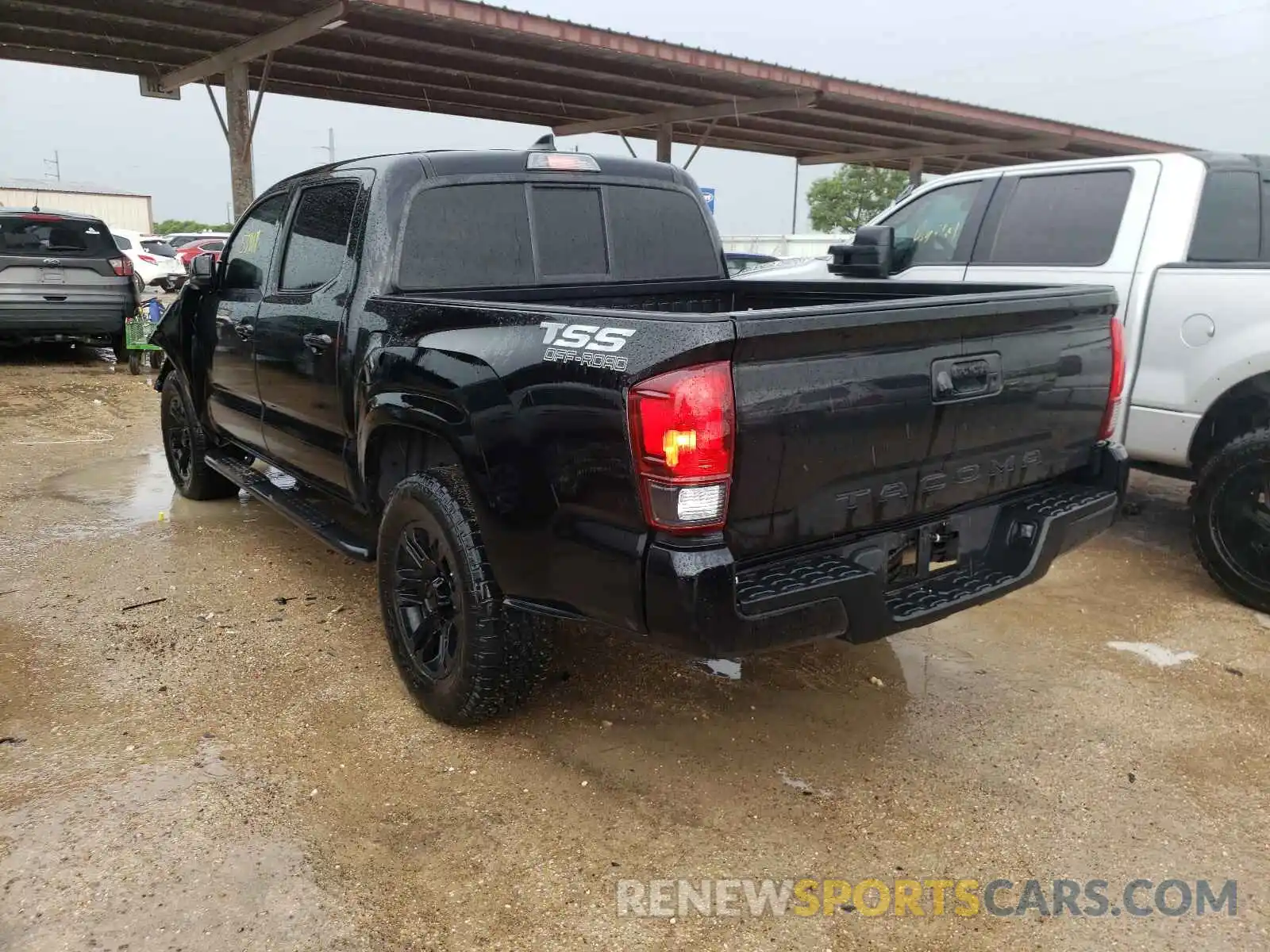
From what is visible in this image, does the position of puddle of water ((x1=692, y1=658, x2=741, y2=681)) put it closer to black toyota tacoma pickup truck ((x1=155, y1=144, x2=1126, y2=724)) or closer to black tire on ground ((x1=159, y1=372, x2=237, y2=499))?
black toyota tacoma pickup truck ((x1=155, y1=144, x2=1126, y2=724))

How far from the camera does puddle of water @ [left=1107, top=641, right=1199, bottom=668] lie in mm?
3895

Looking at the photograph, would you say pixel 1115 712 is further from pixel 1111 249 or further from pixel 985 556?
pixel 1111 249

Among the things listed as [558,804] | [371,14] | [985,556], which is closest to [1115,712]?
[985,556]

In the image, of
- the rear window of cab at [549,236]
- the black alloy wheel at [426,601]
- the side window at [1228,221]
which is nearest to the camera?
the black alloy wheel at [426,601]

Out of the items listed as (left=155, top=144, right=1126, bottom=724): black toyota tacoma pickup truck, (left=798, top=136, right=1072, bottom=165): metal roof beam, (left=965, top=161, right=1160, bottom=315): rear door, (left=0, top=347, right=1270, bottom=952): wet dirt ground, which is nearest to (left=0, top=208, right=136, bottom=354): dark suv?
(left=0, top=347, right=1270, bottom=952): wet dirt ground

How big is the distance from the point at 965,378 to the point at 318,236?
2.74m

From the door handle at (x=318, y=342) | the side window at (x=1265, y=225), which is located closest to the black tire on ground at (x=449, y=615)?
the door handle at (x=318, y=342)

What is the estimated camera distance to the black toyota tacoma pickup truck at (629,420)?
2.35 meters

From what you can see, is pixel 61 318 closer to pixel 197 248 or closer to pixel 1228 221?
pixel 1228 221

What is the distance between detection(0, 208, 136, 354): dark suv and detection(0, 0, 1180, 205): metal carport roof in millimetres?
2567

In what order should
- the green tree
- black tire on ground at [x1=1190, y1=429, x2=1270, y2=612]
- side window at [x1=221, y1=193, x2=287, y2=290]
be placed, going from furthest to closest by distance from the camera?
1. the green tree
2. side window at [x1=221, y1=193, x2=287, y2=290]
3. black tire on ground at [x1=1190, y1=429, x2=1270, y2=612]

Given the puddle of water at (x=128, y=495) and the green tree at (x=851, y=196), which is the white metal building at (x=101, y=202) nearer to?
the green tree at (x=851, y=196)

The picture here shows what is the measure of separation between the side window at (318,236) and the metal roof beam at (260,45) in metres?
7.83

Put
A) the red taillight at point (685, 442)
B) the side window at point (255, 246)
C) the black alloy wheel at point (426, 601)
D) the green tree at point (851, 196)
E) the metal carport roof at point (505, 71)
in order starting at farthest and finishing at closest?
the green tree at point (851, 196)
the metal carport roof at point (505, 71)
the side window at point (255, 246)
the black alloy wheel at point (426, 601)
the red taillight at point (685, 442)
